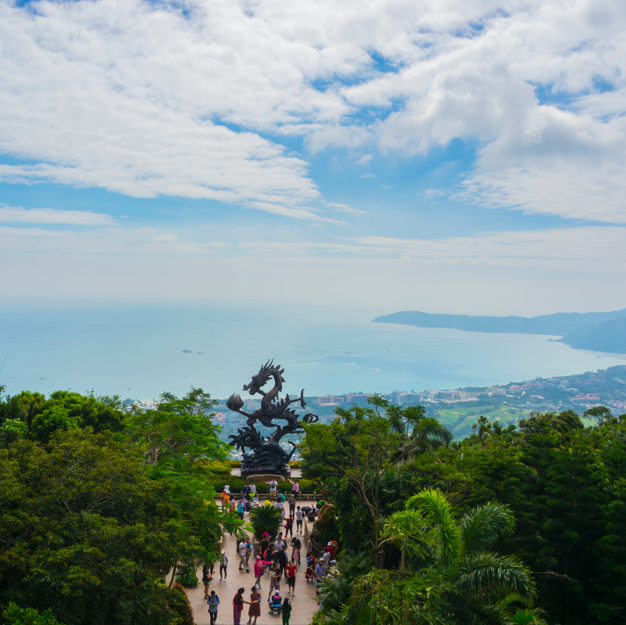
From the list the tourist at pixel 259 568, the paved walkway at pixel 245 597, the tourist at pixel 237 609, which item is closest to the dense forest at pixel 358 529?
the tourist at pixel 237 609

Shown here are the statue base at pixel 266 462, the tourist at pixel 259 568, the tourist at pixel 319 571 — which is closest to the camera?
the tourist at pixel 259 568

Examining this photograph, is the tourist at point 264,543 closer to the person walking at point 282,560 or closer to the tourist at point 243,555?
the tourist at point 243,555

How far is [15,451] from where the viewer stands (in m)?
11.1

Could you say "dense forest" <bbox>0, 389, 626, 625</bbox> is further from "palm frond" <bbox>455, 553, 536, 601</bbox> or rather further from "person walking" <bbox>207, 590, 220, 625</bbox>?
"person walking" <bbox>207, 590, 220, 625</bbox>

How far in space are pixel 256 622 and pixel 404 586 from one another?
6958 millimetres

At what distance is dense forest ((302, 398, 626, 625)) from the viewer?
29.3 ft

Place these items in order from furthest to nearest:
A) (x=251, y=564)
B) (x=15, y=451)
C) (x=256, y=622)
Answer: (x=251, y=564), (x=256, y=622), (x=15, y=451)

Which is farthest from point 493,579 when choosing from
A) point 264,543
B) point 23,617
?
point 264,543

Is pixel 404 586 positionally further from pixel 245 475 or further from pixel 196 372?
pixel 196 372

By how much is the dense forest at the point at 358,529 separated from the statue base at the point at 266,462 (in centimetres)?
1005

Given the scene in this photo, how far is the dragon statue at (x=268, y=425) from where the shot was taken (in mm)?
28922

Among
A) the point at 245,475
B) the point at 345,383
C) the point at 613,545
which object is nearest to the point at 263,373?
the point at 245,475

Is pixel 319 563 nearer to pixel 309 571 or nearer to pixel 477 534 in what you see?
pixel 309 571

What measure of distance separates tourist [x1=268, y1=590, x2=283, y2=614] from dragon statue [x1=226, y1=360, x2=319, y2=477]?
1425 cm
